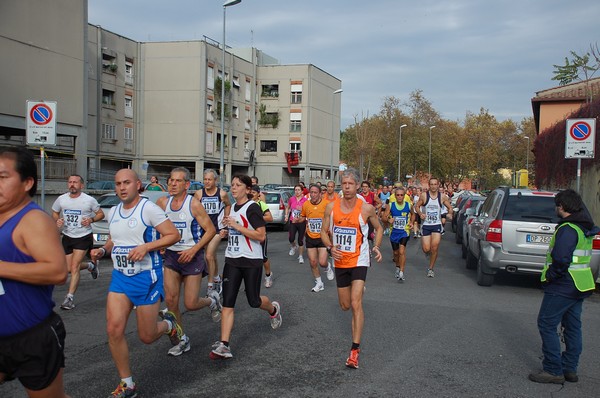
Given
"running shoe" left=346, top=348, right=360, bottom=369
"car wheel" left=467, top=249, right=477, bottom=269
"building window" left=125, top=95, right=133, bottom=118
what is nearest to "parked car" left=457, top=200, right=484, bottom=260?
"car wheel" left=467, top=249, right=477, bottom=269

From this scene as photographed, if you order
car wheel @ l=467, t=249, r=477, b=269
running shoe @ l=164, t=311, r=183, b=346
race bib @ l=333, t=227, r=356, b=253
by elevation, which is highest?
race bib @ l=333, t=227, r=356, b=253

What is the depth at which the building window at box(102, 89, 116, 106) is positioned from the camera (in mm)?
40531

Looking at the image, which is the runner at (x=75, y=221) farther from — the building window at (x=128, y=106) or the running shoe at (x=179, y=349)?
the building window at (x=128, y=106)

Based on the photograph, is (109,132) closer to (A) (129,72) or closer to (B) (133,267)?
(A) (129,72)

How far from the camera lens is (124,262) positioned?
456 centimetres

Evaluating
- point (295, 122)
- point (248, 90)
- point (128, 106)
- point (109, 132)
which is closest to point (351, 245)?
point (109, 132)

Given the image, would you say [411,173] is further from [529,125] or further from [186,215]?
[186,215]

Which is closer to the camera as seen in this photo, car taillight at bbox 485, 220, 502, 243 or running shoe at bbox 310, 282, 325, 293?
running shoe at bbox 310, 282, 325, 293

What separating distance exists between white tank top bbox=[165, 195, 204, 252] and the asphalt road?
1.12 meters

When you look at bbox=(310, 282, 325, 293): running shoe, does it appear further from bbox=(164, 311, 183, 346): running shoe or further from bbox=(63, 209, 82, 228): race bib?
bbox=(164, 311, 183, 346): running shoe

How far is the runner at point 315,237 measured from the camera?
970 cm

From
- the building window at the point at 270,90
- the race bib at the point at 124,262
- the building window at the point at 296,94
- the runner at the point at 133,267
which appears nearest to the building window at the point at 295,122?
the building window at the point at 296,94

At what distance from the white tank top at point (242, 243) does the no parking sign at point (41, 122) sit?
6655mm

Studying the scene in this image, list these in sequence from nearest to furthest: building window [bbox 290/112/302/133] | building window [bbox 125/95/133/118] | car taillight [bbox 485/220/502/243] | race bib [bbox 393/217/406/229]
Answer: car taillight [bbox 485/220/502/243], race bib [bbox 393/217/406/229], building window [bbox 125/95/133/118], building window [bbox 290/112/302/133]
